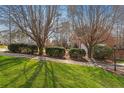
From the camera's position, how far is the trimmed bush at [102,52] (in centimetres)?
Result: 1438

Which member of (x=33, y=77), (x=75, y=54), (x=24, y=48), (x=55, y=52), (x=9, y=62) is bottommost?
(x=33, y=77)

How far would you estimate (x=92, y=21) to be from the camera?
14023mm

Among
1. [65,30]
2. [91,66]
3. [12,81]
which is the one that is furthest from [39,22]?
[12,81]

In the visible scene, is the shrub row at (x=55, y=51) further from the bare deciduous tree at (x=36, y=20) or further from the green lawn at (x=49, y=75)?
the green lawn at (x=49, y=75)

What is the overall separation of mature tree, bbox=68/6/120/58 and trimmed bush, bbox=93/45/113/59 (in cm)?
29

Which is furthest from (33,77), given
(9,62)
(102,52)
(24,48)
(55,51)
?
(102,52)

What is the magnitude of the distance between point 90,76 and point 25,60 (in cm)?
305

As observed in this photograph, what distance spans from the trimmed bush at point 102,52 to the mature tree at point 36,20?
2.89 metres

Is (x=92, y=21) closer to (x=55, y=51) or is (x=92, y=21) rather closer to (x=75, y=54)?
(x=75, y=54)

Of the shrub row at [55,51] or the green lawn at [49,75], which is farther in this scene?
the shrub row at [55,51]

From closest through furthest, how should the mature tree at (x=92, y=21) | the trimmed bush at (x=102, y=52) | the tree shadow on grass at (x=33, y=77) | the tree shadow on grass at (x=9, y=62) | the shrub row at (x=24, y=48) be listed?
the tree shadow on grass at (x=33, y=77)
the tree shadow on grass at (x=9, y=62)
the shrub row at (x=24, y=48)
the mature tree at (x=92, y=21)
the trimmed bush at (x=102, y=52)

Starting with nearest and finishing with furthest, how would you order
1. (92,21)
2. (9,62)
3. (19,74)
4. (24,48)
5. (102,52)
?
(19,74) → (9,62) → (24,48) → (92,21) → (102,52)

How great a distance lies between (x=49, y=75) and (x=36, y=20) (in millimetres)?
5156

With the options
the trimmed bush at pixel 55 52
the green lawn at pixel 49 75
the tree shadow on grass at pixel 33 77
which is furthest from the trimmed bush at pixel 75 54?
the tree shadow on grass at pixel 33 77
